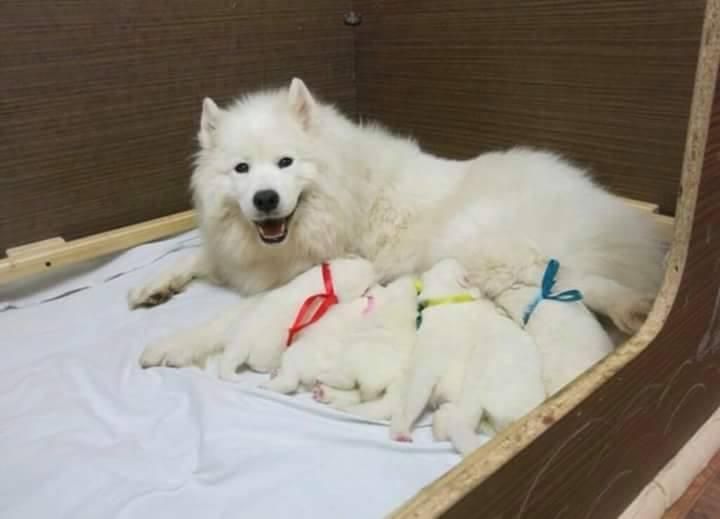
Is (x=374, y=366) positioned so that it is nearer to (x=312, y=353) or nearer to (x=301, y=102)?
(x=312, y=353)

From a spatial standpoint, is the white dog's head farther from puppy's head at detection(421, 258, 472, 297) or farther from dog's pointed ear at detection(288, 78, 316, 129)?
puppy's head at detection(421, 258, 472, 297)

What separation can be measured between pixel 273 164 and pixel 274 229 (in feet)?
0.68

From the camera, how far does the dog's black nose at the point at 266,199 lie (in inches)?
71.2

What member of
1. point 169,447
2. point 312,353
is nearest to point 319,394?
point 312,353

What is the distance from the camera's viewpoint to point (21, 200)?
2127 millimetres

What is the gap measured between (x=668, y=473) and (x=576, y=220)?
685 millimetres

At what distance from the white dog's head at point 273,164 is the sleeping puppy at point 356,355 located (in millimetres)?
380

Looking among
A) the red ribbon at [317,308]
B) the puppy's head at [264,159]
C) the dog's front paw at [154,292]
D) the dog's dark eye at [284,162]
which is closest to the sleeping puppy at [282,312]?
the red ribbon at [317,308]

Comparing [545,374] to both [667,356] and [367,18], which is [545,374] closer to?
[667,356]

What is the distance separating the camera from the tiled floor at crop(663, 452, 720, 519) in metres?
1.42

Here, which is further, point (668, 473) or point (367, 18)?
point (367, 18)

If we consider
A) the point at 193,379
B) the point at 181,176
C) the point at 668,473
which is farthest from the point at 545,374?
the point at 181,176

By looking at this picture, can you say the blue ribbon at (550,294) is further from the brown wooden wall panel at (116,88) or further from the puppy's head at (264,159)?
the brown wooden wall panel at (116,88)

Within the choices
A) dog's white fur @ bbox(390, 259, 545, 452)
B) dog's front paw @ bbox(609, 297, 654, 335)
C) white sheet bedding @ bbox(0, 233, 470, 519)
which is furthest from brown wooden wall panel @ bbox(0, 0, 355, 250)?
dog's front paw @ bbox(609, 297, 654, 335)
